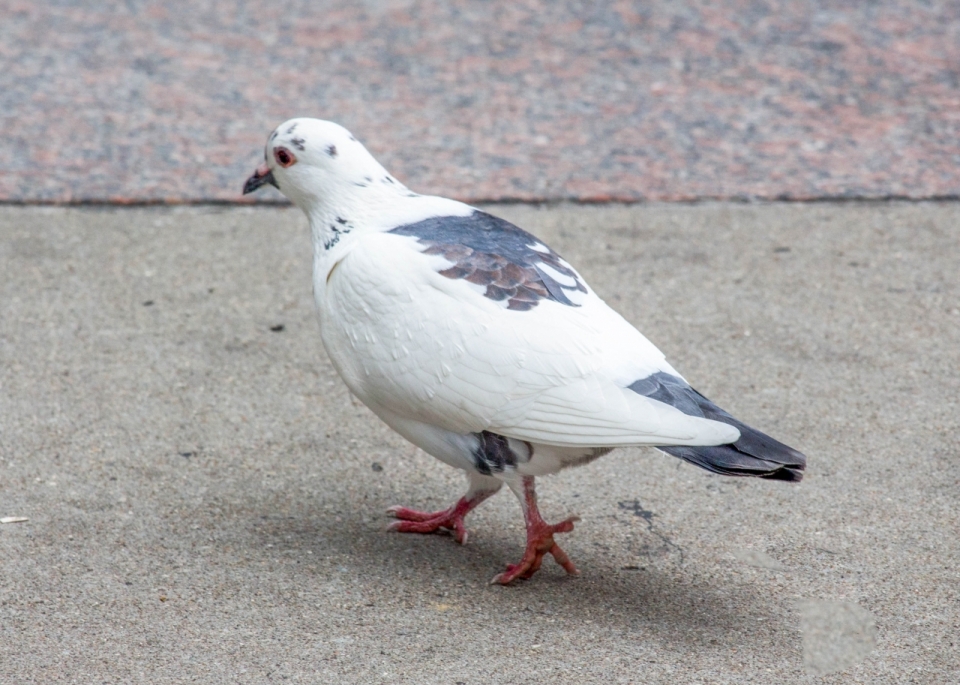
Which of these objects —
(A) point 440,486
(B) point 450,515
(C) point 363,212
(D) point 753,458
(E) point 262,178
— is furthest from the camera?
(A) point 440,486

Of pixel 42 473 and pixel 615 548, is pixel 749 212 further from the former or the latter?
pixel 42 473

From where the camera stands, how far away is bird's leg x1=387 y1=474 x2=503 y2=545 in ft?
11.3

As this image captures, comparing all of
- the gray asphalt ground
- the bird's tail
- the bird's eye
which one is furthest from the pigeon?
the gray asphalt ground

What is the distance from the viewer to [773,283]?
500cm

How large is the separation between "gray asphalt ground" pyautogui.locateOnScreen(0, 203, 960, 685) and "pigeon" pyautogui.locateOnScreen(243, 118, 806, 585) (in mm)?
360

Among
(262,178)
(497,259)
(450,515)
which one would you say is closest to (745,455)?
(497,259)

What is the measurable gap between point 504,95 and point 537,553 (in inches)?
156

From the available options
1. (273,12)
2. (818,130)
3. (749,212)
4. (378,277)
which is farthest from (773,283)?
(273,12)

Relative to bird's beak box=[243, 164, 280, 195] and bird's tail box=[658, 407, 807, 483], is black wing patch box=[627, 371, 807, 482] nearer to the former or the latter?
bird's tail box=[658, 407, 807, 483]

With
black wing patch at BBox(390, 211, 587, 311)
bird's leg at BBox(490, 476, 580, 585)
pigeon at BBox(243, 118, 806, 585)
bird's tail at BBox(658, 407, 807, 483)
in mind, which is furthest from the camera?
bird's leg at BBox(490, 476, 580, 585)

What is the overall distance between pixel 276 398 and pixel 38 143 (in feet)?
8.66

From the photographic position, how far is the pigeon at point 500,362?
2.91 metres

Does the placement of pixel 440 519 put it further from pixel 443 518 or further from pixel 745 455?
pixel 745 455

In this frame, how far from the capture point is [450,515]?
→ 3.50 metres
